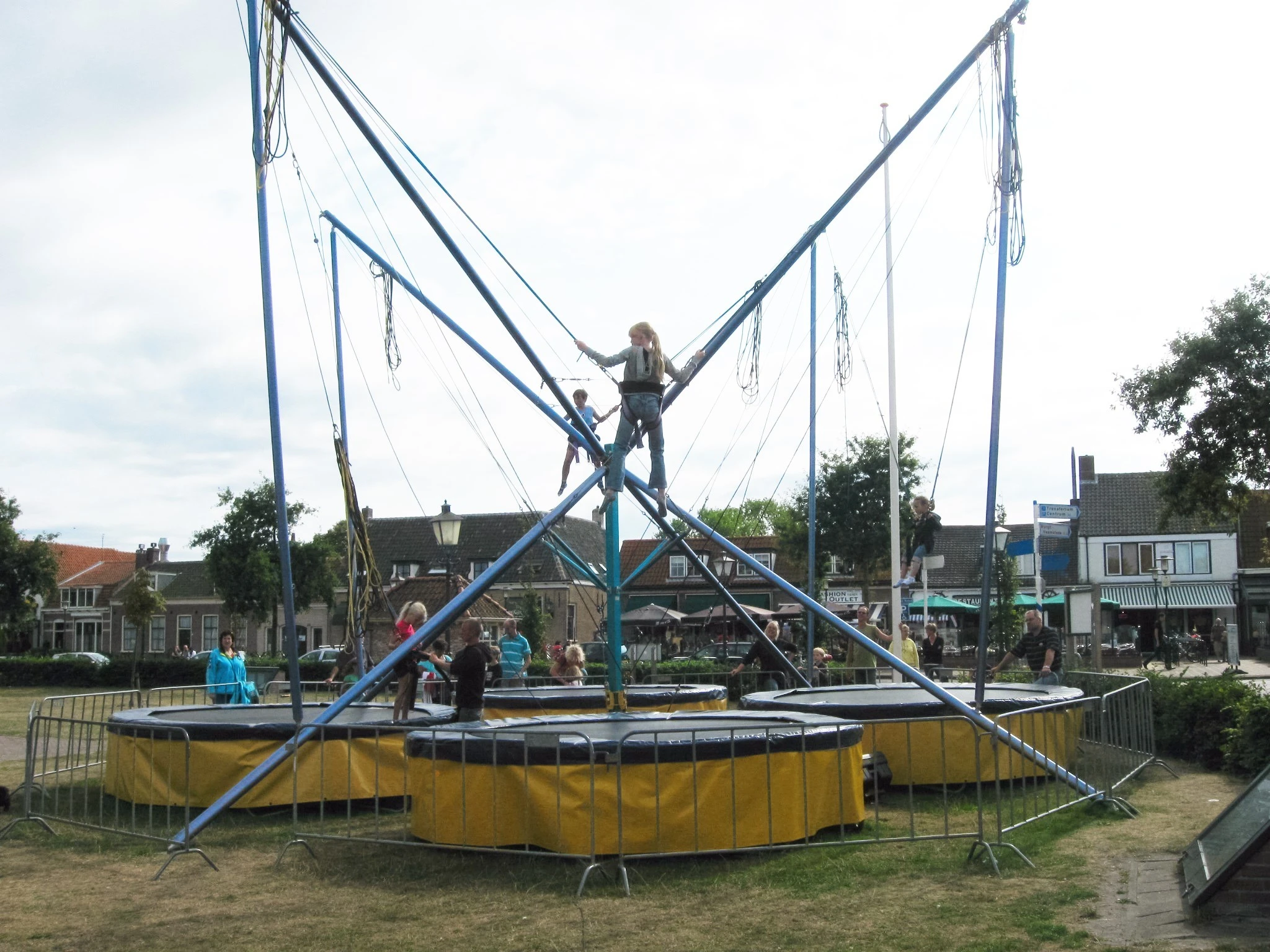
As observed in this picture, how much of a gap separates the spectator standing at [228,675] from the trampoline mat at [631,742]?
7.56m

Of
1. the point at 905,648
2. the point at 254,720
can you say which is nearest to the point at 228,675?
the point at 254,720

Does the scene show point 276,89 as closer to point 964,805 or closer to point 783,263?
point 783,263

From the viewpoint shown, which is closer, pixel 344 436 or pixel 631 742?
pixel 631 742

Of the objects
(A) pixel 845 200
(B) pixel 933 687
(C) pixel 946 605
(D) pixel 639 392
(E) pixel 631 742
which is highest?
(A) pixel 845 200

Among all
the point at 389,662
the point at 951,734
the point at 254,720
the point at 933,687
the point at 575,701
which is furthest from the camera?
the point at 575,701

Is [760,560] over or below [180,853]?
over

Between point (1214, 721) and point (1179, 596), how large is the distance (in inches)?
1552

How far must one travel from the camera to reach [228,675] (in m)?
15.1

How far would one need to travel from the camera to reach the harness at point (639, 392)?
372 inches

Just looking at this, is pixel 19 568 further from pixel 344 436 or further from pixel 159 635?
pixel 344 436

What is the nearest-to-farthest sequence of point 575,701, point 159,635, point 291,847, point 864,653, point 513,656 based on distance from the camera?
point 291,847 → point 575,701 → point 513,656 → point 864,653 → point 159,635

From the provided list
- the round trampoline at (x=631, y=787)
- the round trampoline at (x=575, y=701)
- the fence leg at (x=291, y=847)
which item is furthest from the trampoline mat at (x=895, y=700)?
the fence leg at (x=291, y=847)

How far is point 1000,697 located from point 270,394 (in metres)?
7.11

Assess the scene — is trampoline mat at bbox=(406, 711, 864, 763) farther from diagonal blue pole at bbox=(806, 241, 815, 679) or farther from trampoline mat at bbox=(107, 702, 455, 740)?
diagonal blue pole at bbox=(806, 241, 815, 679)
